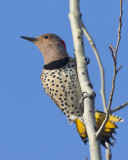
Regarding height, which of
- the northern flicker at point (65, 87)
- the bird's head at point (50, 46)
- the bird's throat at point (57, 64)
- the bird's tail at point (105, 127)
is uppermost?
the bird's head at point (50, 46)

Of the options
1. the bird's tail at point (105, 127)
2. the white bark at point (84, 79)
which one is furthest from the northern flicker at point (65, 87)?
the white bark at point (84, 79)

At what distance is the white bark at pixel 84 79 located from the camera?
3.01m

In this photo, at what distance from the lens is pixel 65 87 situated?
452 cm

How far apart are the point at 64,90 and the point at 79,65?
1075 millimetres

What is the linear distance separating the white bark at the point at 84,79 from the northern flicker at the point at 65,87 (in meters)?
0.94

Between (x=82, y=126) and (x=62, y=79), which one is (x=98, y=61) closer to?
(x=62, y=79)

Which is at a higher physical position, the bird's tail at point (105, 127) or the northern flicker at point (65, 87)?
the northern flicker at point (65, 87)

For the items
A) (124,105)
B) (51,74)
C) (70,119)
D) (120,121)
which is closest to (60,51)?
(51,74)

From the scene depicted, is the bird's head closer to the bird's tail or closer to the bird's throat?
the bird's throat

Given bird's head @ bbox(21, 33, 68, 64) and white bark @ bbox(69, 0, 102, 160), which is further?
bird's head @ bbox(21, 33, 68, 64)

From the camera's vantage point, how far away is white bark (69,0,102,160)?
3.01 meters

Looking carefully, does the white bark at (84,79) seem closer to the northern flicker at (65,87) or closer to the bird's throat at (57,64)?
the northern flicker at (65,87)

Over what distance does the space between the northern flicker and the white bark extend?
0.94 m

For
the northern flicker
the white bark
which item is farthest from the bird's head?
the white bark
